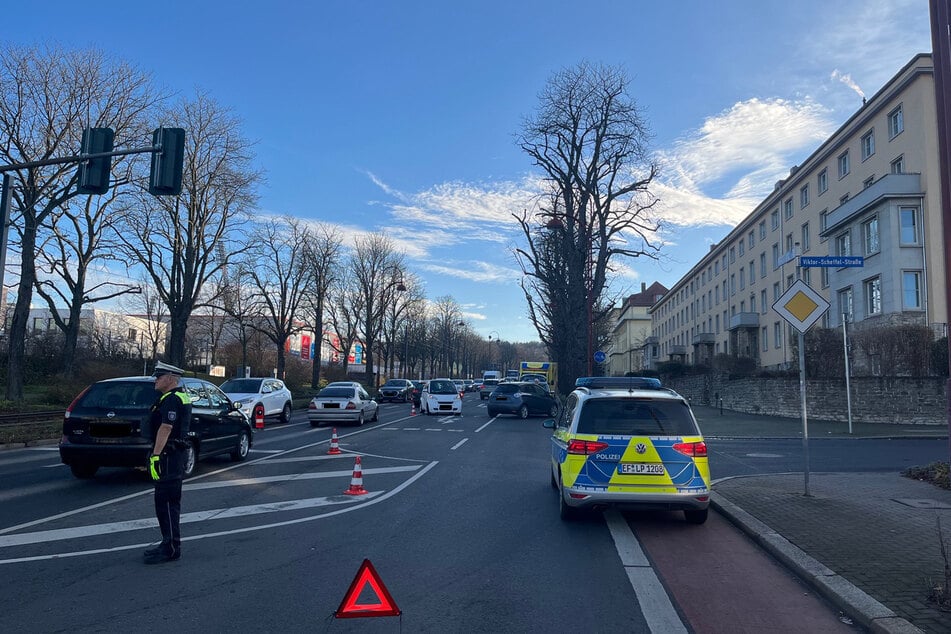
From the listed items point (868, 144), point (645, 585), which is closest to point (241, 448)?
point (645, 585)

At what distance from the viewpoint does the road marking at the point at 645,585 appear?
4.80 metres

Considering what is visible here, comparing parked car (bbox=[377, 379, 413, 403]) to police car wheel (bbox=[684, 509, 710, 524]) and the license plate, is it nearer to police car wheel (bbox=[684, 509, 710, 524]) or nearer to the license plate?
police car wheel (bbox=[684, 509, 710, 524])

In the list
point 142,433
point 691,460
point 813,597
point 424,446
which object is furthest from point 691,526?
point 424,446

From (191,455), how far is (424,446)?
664cm

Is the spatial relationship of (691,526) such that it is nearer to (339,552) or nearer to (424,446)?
(339,552)

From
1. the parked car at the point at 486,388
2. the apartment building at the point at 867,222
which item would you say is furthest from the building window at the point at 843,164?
the parked car at the point at 486,388

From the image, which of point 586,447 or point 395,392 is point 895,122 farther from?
point 586,447

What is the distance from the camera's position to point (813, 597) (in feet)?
17.8

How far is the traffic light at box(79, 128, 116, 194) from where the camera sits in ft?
40.6

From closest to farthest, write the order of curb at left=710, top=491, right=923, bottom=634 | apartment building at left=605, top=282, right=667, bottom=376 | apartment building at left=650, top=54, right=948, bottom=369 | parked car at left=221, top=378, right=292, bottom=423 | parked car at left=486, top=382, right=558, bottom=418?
curb at left=710, top=491, right=923, bottom=634 → parked car at left=221, top=378, right=292, bottom=423 → parked car at left=486, top=382, right=558, bottom=418 → apartment building at left=650, top=54, right=948, bottom=369 → apartment building at left=605, top=282, right=667, bottom=376

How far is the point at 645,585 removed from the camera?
225 inches

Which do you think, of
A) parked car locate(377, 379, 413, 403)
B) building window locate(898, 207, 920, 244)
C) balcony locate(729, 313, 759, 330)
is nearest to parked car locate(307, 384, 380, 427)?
parked car locate(377, 379, 413, 403)

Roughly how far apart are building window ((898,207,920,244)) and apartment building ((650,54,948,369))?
0.04m

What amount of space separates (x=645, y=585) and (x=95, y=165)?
11.9 m
